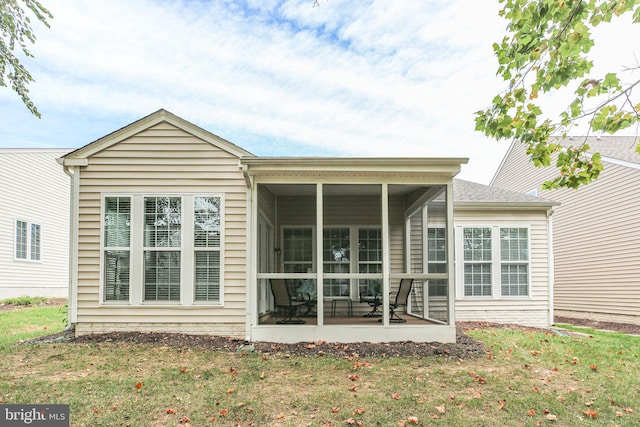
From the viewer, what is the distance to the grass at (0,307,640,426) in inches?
172

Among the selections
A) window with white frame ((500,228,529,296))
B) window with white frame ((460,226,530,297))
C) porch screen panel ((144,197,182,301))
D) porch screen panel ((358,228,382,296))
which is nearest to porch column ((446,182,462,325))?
porch screen panel ((358,228,382,296))

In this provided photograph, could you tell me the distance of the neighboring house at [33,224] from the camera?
15422 mm

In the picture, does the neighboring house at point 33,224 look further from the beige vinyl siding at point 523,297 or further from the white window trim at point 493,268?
the beige vinyl siding at point 523,297

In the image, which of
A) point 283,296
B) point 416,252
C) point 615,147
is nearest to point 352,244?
point 416,252

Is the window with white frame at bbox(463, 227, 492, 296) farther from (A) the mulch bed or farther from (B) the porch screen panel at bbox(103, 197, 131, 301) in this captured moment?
(B) the porch screen panel at bbox(103, 197, 131, 301)

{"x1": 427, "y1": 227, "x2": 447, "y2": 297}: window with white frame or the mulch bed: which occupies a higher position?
{"x1": 427, "y1": 227, "x2": 447, "y2": 297}: window with white frame

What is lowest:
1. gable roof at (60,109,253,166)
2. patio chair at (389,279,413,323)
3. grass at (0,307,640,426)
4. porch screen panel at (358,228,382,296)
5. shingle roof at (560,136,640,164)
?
grass at (0,307,640,426)

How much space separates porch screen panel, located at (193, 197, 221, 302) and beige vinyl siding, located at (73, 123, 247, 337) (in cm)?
15

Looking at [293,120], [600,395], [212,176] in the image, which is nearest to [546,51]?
[600,395]

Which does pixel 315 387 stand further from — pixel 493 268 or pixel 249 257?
pixel 493 268

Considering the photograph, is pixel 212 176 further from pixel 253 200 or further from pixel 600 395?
pixel 600 395

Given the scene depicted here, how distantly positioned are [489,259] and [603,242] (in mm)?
4738

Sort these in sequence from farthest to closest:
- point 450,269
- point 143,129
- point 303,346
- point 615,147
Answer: point 615,147 < point 143,129 < point 450,269 < point 303,346

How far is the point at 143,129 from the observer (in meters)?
7.75
